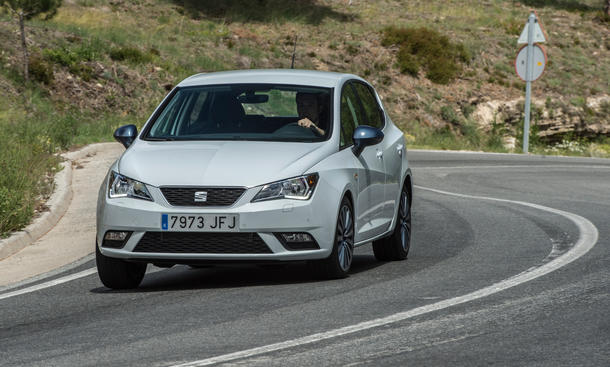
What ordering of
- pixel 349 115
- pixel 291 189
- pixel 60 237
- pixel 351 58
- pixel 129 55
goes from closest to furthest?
pixel 291 189
pixel 349 115
pixel 60 237
pixel 129 55
pixel 351 58

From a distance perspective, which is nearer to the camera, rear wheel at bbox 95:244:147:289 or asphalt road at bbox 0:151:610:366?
asphalt road at bbox 0:151:610:366

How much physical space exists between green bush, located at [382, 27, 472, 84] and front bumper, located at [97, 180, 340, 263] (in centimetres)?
3967

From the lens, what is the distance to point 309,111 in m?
9.45

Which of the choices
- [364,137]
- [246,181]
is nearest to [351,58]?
[364,137]

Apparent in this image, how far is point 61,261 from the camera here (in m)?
10.7

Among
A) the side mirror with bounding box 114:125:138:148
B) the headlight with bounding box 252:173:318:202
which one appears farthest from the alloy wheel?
the side mirror with bounding box 114:125:138:148

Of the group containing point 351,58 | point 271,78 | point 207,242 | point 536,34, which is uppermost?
point 271,78

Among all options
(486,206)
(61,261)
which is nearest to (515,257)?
(61,261)

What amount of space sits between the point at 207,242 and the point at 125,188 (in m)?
0.80

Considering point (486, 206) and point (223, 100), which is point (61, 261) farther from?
point (486, 206)

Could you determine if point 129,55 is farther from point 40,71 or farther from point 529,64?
point 529,64

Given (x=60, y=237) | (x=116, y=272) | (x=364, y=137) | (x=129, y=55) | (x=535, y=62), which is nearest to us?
(x=116, y=272)

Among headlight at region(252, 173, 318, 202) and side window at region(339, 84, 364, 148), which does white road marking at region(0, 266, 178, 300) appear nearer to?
headlight at region(252, 173, 318, 202)

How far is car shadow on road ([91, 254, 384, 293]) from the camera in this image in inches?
345
